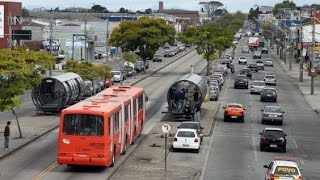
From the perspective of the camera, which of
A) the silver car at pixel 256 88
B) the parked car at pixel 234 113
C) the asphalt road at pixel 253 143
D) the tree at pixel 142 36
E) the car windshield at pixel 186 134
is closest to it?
the asphalt road at pixel 253 143

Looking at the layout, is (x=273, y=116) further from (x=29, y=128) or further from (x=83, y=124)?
(x=83, y=124)

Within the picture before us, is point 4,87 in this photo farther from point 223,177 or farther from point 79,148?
point 223,177

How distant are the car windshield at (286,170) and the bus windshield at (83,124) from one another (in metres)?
7.57

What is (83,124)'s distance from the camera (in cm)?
3155

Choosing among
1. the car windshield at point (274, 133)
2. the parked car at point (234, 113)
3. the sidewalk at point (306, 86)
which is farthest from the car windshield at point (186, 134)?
the sidewalk at point (306, 86)

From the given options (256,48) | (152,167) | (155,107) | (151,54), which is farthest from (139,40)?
(256,48)

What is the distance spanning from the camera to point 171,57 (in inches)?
5906

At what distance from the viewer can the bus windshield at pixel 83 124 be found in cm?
3144

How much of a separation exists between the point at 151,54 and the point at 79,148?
72.4 metres

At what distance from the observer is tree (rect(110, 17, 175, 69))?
101562 mm

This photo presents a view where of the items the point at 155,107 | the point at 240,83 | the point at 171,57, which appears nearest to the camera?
the point at 155,107

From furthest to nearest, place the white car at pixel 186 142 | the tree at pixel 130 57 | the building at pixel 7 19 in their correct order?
the tree at pixel 130 57 → the building at pixel 7 19 → the white car at pixel 186 142

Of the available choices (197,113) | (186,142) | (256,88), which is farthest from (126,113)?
(256,88)

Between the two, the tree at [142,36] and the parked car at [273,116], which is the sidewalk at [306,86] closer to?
the parked car at [273,116]
